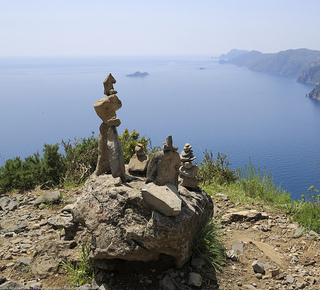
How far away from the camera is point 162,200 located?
4.65 meters

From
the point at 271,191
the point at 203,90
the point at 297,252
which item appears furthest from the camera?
the point at 203,90

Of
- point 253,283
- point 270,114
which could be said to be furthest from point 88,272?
point 270,114

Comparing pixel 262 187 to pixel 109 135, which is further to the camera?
pixel 262 187

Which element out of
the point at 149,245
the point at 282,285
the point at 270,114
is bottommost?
the point at 270,114

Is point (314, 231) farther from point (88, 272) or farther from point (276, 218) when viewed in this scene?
point (88, 272)

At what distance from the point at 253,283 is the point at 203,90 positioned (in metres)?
78.0

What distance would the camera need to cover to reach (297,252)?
641 centimetres

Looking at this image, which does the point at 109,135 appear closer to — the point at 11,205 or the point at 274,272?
the point at 274,272

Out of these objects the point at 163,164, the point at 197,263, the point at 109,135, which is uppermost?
the point at 109,135

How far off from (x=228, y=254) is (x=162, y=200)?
2499 mm

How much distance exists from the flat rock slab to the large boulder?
0.06 m

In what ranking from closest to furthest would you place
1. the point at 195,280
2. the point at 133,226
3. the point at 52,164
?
the point at 133,226 < the point at 195,280 < the point at 52,164

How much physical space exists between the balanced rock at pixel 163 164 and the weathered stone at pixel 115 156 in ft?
1.95

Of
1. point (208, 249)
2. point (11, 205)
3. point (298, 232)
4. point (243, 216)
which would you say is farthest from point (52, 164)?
point (298, 232)
